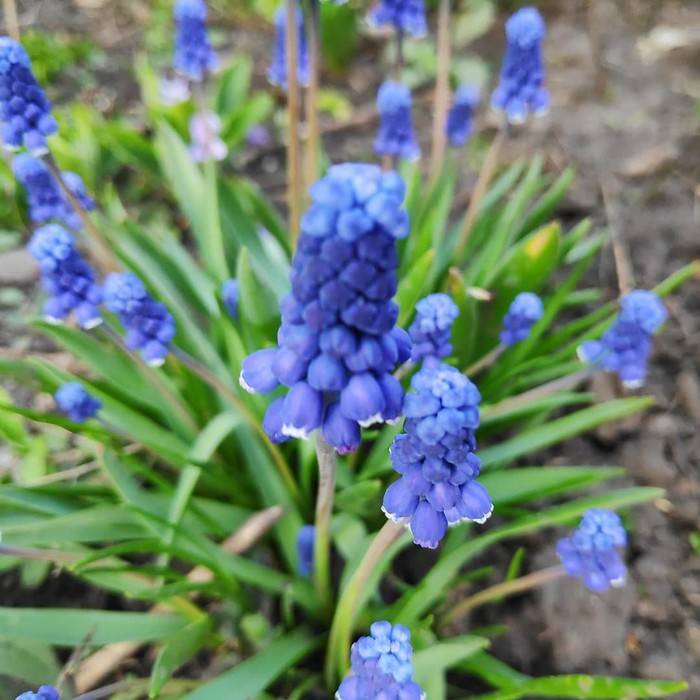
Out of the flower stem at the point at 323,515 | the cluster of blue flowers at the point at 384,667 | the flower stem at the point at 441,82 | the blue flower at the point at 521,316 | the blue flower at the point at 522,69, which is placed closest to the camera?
the cluster of blue flowers at the point at 384,667

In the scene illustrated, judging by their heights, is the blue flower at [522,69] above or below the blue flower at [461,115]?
above

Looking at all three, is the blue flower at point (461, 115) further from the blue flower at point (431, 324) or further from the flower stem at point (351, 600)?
the flower stem at point (351, 600)

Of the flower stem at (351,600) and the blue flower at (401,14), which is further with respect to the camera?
the blue flower at (401,14)

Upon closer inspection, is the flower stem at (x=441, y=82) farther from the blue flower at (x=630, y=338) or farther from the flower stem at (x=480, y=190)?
the blue flower at (x=630, y=338)

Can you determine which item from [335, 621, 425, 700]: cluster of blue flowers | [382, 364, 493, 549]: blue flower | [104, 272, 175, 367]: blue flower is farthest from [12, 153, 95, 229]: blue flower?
[335, 621, 425, 700]: cluster of blue flowers

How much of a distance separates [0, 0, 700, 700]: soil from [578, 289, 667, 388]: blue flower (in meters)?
1.29

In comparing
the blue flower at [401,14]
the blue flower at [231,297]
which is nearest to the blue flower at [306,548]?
the blue flower at [231,297]

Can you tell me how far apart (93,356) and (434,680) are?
86.5 inches

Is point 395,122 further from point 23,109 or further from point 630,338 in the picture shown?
point 23,109

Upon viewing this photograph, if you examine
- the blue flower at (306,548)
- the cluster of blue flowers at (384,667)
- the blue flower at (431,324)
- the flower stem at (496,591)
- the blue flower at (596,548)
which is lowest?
the flower stem at (496,591)

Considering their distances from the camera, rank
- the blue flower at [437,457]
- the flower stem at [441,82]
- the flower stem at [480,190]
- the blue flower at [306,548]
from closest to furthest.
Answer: the blue flower at [437,457] → the blue flower at [306,548] → the flower stem at [441,82] → the flower stem at [480,190]

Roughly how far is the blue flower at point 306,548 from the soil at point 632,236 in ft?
3.35

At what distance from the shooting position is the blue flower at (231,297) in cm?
333

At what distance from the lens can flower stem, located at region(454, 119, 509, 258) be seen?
3.76 meters
